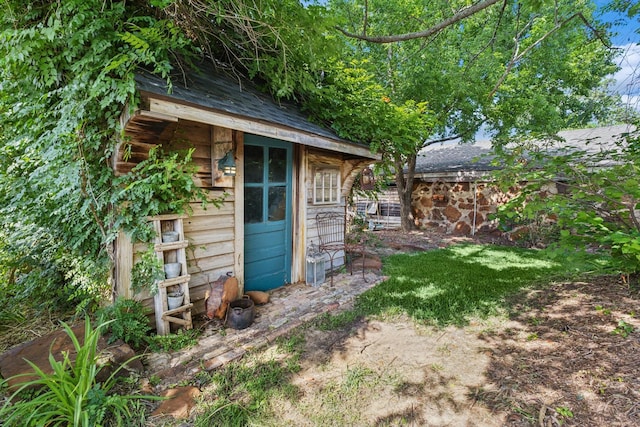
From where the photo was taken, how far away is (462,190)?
900cm

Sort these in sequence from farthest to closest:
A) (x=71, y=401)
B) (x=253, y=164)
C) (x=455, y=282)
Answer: (x=455, y=282)
(x=253, y=164)
(x=71, y=401)

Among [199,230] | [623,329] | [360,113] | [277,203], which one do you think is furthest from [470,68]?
[199,230]

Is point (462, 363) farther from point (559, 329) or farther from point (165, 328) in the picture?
point (165, 328)

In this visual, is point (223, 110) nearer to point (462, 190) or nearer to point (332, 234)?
point (332, 234)

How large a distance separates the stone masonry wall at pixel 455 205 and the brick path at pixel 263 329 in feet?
17.7

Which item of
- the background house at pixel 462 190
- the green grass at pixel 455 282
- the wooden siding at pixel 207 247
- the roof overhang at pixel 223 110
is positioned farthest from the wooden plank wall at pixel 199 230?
the background house at pixel 462 190

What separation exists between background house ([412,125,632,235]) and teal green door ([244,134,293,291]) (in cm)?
587

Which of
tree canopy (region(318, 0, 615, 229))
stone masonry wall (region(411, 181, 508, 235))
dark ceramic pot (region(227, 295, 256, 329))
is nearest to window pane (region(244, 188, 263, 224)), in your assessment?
dark ceramic pot (region(227, 295, 256, 329))

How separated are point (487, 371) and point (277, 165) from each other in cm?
335

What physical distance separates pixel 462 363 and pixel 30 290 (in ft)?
14.4

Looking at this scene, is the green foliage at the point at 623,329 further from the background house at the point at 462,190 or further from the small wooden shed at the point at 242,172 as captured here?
the background house at the point at 462,190

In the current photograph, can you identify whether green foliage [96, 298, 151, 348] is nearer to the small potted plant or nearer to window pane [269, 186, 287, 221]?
the small potted plant

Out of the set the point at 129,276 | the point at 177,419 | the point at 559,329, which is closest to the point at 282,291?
the point at 129,276

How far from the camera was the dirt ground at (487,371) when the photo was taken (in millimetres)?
1919
